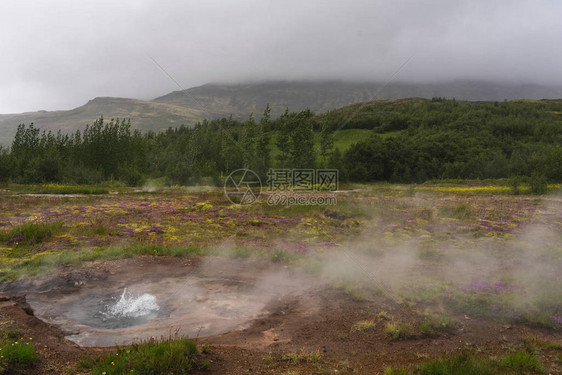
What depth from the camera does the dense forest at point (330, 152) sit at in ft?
193

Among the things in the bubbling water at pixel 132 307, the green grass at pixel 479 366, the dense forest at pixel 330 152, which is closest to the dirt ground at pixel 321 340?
the green grass at pixel 479 366

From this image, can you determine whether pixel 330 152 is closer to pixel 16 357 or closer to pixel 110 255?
pixel 110 255

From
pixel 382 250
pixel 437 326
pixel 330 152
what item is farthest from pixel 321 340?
pixel 330 152

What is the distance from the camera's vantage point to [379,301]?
9695 mm

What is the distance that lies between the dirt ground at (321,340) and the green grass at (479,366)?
0.32 metres

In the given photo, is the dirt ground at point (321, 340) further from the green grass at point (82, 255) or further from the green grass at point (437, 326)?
the green grass at point (82, 255)

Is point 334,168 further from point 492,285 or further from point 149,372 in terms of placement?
point 149,372

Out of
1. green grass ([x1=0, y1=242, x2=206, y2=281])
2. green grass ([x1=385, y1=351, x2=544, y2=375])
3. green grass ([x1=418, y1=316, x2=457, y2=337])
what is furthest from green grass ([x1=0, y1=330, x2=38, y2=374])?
green grass ([x1=418, y1=316, x2=457, y2=337])

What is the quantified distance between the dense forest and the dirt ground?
40.0m

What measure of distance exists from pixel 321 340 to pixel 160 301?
5.30 m

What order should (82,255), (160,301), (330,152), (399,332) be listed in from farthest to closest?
1. (330,152)
2. (82,255)
3. (160,301)
4. (399,332)

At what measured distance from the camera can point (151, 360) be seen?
595cm

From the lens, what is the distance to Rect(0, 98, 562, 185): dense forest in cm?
5875

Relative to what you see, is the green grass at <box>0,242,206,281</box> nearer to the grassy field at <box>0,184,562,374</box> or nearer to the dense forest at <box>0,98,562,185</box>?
the grassy field at <box>0,184,562,374</box>
